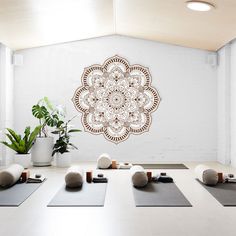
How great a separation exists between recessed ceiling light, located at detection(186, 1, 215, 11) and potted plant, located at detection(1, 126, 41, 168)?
3103 millimetres

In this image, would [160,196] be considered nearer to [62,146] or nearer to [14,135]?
[62,146]

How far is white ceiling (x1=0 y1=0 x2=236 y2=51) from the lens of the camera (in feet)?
16.3

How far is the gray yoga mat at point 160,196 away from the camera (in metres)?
3.89

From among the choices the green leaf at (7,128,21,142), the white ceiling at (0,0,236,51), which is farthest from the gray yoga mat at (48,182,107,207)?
the white ceiling at (0,0,236,51)

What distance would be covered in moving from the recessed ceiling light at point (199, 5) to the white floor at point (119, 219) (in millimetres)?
2053

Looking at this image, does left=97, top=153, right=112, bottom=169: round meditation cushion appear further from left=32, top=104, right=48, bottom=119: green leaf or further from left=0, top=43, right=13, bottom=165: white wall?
left=0, top=43, right=13, bottom=165: white wall

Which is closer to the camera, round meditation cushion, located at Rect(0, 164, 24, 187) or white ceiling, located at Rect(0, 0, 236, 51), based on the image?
round meditation cushion, located at Rect(0, 164, 24, 187)

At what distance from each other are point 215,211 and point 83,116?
3971 millimetres

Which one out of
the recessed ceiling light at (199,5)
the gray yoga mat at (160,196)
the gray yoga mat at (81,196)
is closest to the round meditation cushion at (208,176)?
the gray yoga mat at (160,196)

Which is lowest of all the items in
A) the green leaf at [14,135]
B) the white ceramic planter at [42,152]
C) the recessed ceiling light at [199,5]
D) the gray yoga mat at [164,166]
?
A: the gray yoga mat at [164,166]

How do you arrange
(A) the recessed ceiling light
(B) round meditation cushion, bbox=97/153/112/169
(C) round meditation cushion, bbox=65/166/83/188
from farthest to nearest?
(B) round meditation cushion, bbox=97/153/112/169 → (C) round meditation cushion, bbox=65/166/83/188 → (A) the recessed ceiling light

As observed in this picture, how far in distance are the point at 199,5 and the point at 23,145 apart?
3.45 m

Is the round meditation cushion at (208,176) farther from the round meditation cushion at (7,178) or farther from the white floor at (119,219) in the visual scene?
the round meditation cushion at (7,178)

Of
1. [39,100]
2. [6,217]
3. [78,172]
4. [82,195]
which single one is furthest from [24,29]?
[6,217]
